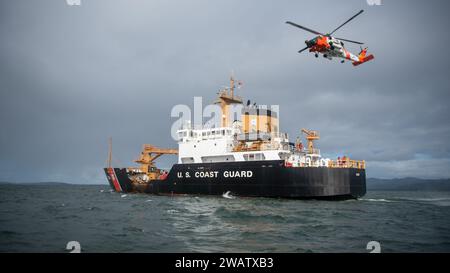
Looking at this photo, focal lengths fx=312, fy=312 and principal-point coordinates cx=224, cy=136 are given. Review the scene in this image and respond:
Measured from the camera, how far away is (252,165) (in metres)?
25.6

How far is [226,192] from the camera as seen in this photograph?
2702 centimetres

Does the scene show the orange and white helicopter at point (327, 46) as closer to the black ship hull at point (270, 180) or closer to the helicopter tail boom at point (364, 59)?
the helicopter tail boom at point (364, 59)

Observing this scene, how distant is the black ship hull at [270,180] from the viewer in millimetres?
24359

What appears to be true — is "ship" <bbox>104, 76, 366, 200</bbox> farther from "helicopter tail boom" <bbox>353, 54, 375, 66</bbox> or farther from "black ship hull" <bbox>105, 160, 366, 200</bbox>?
"helicopter tail boom" <bbox>353, 54, 375, 66</bbox>

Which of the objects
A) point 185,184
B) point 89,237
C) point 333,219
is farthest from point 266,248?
point 185,184

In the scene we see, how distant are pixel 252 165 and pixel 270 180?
1904 mm

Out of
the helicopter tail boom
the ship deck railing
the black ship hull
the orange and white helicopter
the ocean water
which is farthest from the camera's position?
the ship deck railing

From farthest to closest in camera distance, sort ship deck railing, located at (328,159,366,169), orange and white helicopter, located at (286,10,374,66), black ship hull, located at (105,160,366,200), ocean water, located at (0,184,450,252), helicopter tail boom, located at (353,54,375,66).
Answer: ship deck railing, located at (328,159,366,169) → black ship hull, located at (105,160,366,200) → helicopter tail boom, located at (353,54,375,66) → orange and white helicopter, located at (286,10,374,66) → ocean water, located at (0,184,450,252)

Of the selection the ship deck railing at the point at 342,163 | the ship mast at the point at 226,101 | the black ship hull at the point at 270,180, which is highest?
the ship mast at the point at 226,101

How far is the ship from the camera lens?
24531mm

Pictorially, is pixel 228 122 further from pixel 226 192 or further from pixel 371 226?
pixel 371 226

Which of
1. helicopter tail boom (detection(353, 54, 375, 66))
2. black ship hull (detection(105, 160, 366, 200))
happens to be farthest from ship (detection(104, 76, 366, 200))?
helicopter tail boom (detection(353, 54, 375, 66))

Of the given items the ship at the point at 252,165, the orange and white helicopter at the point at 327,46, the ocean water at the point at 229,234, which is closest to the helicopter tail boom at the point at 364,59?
the orange and white helicopter at the point at 327,46
